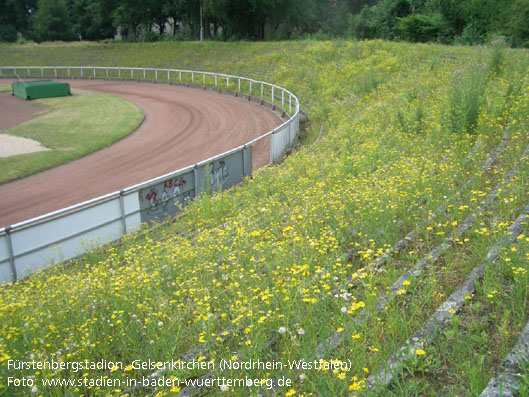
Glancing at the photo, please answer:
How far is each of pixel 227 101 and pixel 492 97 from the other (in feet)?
67.3

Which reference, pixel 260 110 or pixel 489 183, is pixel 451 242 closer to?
pixel 489 183

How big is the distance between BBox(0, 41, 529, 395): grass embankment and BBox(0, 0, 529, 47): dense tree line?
923 inches

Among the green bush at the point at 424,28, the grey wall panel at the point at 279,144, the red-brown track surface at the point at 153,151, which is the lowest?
the red-brown track surface at the point at 153,151

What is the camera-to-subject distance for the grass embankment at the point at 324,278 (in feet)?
14.0

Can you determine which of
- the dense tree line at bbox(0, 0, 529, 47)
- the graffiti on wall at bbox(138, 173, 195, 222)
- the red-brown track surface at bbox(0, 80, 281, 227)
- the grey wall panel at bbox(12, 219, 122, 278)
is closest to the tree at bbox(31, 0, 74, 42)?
the dense tree line at bbox(0, 0, 529, 47)

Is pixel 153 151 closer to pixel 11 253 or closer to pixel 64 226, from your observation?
pixel 64 226

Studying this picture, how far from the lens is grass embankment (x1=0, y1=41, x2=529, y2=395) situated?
428cm

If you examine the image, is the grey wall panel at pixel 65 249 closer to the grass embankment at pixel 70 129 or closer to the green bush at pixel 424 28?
the grass embankment at pixel 70 129

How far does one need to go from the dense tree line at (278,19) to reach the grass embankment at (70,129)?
23594mm

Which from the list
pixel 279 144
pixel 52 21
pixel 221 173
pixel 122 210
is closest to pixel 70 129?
pixel 279 144

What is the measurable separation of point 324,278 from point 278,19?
5433 cm

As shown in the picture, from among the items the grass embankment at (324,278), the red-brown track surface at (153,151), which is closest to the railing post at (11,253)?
the grass embankment at (324,278)

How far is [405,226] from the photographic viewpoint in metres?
6.71

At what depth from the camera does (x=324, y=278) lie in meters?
5.56
